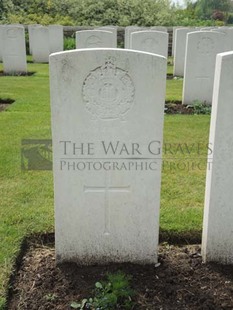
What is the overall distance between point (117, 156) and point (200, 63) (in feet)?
18.3

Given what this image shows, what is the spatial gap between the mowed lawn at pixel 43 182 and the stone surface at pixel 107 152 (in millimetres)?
Answer: 575

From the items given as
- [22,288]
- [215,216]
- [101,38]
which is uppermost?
[101,38]

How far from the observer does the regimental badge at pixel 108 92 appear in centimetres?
254

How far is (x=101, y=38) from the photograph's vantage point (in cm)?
1027

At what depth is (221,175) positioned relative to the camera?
2740 mm

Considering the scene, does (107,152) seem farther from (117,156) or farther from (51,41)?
(51,41)

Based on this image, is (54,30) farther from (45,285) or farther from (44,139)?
(45,285)

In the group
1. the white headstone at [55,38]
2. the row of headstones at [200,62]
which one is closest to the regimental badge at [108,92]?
the row of headstones at [200,62]

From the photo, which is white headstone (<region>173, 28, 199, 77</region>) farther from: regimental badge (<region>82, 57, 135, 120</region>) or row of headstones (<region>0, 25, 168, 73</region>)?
regimental badge (<region>82, 57, 135, 120</region>)

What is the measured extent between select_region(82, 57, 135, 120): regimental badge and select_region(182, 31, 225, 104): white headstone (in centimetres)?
539

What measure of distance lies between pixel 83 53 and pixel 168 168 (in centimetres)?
249

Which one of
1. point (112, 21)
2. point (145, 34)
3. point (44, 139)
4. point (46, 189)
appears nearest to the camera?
point (46, 189)

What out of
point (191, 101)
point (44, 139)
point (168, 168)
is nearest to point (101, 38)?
point (191, 101)

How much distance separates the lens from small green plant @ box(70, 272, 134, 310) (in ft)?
8.01
